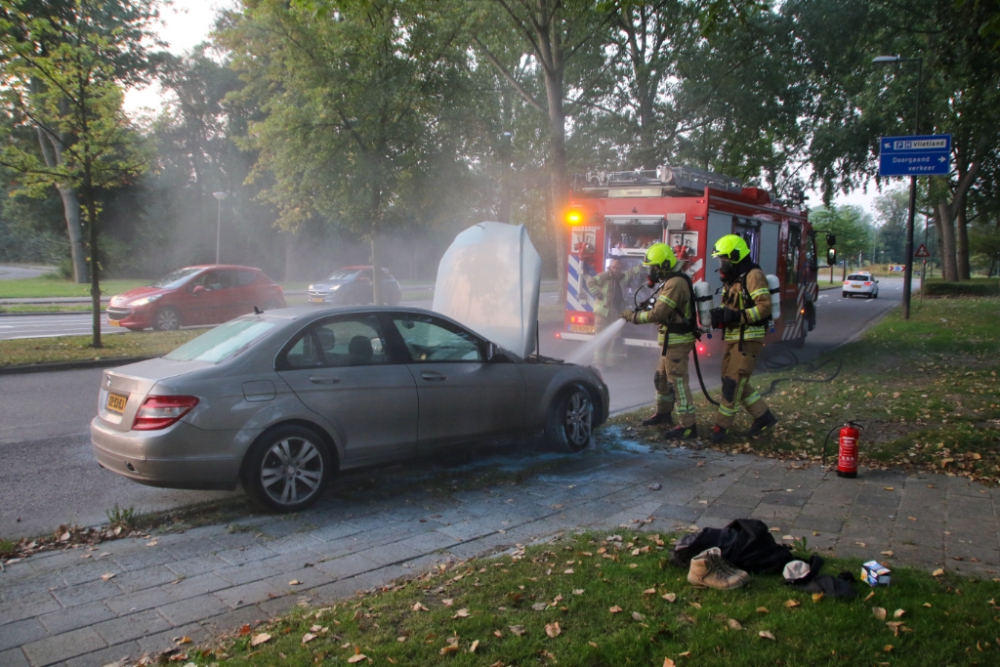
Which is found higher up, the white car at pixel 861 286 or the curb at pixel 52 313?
the white car at pixel 861 286

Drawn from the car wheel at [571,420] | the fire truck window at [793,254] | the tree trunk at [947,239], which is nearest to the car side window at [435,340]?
the car wheel at [571,420]

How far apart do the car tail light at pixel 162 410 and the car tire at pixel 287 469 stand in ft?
1.71

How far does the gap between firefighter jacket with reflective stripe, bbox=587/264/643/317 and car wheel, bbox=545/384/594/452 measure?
17.0ft

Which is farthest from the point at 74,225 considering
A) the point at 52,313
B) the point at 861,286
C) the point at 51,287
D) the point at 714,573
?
the point at 861,286

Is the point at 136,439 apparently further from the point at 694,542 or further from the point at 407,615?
the point at 694,542

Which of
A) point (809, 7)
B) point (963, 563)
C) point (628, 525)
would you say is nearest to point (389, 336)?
point (628, 525)

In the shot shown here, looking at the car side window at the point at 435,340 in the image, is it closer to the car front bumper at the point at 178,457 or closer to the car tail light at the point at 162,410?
the car front bumper at the point at 178,457

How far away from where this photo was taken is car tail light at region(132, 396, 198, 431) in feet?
16.6

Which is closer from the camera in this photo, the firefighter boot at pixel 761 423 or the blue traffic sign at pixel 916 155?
the firefighter boot at pixel 761 423

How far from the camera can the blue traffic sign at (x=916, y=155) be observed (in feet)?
58.9

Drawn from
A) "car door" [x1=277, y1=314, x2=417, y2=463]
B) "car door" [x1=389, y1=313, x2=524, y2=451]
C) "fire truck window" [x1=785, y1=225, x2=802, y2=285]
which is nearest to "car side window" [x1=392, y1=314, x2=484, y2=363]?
"car door" [x1=389, y1=313, x2=524, y2=451]

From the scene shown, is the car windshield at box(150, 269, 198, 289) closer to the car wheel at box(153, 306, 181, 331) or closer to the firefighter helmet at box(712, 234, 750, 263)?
the car wheel at box(153, 306, 181, 331)

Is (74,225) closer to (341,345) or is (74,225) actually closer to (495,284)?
(495,284)

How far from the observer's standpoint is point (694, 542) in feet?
13.8
